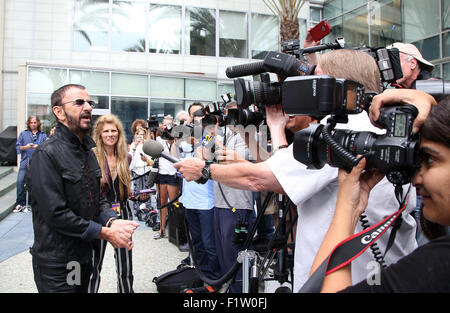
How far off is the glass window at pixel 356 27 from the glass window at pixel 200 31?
5816mm

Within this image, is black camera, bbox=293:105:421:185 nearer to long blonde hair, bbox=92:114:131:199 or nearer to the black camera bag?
long blonde hair, bbox=92:114:131:199

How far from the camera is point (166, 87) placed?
14.7 metres

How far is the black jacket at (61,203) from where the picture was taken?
7.11 feet

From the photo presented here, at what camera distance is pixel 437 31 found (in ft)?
34.7

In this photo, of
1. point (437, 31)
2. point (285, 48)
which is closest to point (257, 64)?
point (285, 48)

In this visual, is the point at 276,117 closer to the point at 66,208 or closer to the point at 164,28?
the point at 66,208

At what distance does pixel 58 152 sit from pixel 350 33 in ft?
48.4

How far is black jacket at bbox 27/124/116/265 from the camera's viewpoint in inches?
85.4

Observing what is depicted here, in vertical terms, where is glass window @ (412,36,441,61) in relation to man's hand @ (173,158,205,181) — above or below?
above

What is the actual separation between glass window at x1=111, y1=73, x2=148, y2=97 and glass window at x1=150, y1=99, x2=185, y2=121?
0.54 m

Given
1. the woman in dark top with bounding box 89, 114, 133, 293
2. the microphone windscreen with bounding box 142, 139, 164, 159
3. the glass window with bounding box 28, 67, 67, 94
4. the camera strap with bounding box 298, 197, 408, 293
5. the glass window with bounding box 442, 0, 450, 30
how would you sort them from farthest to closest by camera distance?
the glass window with bounding box 28, 67, 67, 94, the glass window with bounding box 442, 0, 450, 30, the woman in dark top with bounding box 89, 114, 133, 293, the microphone windscreen with bounding box 142, 139, 164, 159, the camera strap with bounding box 298, 197, 408, 293

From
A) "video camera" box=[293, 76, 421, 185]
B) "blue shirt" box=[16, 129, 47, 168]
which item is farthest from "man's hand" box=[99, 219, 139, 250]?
"blue shirt" box=[16, 129, 47, 168]

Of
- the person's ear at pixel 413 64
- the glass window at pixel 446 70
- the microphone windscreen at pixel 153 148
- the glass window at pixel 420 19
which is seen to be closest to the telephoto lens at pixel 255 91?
the microphone windscreen at pixel 153 148
